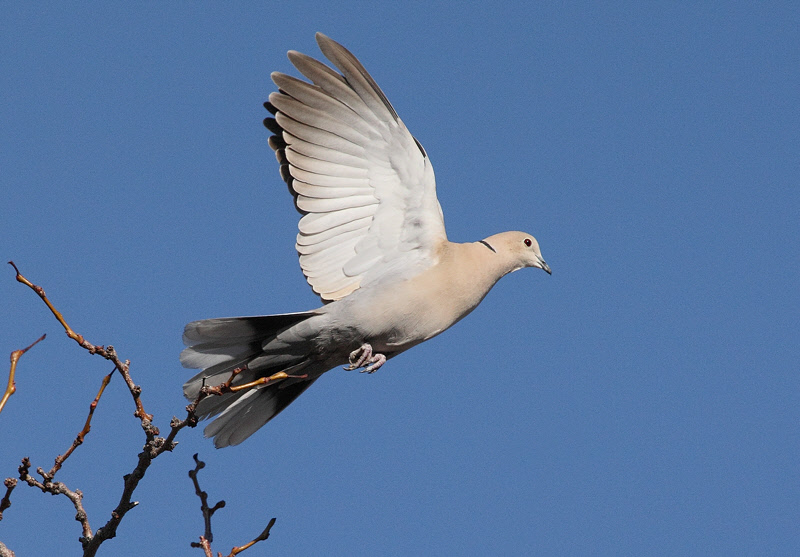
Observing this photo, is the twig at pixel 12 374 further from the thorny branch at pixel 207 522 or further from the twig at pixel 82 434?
the thorny branch at pixel 207 522

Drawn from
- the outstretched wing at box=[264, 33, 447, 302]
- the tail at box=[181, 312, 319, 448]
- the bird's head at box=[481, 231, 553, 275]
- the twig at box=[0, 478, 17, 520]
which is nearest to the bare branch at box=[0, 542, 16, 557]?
the twig at box=[0, 478, 17, 520]

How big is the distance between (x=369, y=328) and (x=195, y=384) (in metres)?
0.99

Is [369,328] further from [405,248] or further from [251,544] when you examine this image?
[251,544]

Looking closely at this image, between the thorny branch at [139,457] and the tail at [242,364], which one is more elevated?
the tail at [242,364]

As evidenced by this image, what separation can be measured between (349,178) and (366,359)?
1.08m

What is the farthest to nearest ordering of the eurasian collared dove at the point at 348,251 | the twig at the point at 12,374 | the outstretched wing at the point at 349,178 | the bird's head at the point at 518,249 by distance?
1. the bird's head at the point at 518,249
2. the outstretched wing at the point at 349,178
3. the eurasian collared dove at the point at 348,251
4. the twig at the point at 12,374

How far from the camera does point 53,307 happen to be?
109 inches

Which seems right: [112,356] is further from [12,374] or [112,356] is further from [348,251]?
[348,251]

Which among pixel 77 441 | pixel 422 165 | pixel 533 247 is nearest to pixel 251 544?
pixel 77 441

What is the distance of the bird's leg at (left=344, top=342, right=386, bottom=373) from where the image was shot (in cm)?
495

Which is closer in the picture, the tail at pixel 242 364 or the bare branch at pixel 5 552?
the bare branch at pixel 5 552

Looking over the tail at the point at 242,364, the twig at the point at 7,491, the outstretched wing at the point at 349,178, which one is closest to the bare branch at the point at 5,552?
the twig at the point at 7,491

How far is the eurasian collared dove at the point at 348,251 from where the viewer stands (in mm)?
4922

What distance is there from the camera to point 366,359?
497 cm
